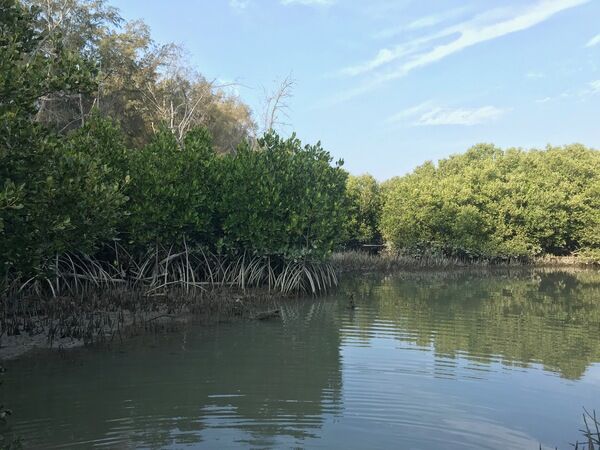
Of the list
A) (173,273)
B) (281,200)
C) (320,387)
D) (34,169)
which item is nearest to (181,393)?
(320,387)

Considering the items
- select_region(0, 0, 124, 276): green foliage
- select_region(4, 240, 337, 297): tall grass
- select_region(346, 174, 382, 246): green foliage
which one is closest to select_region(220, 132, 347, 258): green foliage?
select_region(4, 240, 337, 297): tall grass

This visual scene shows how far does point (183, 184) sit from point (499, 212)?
68.6 ft

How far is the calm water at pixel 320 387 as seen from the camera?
15.3ft

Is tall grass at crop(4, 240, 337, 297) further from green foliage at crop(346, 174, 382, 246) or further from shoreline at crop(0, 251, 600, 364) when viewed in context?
green foliage at crop(346, 174, 382, 246)

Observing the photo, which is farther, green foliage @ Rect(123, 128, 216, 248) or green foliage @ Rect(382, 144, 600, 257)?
green foliage @ Rect(382, 144, 600, 257)

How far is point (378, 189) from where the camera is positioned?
3008cm

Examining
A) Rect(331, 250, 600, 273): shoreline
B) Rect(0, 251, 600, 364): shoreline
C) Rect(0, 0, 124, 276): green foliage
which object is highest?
Rect(0, 0, 124, 276): green foliage

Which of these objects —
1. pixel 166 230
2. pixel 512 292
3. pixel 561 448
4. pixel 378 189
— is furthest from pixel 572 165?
pixel 561 448

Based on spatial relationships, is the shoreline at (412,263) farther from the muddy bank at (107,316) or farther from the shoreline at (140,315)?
the muddy bank at (107,316)

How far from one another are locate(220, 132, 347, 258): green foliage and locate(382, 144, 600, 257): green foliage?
12.2 m

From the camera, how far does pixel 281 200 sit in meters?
13.6

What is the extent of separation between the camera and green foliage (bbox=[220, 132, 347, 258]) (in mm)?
12945

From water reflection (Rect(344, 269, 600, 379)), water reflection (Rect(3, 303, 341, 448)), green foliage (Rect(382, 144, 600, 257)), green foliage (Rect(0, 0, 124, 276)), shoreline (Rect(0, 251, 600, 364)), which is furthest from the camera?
green foliage (Rect(382, 144, 600, 257))

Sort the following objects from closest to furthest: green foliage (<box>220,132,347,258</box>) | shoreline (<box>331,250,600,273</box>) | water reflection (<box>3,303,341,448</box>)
→ water reflection (<box>3,303,341,448</box>)
green foliage (<box>220,132,347,258</box>)
shoreline (<box>331,250,600,273</box>)
